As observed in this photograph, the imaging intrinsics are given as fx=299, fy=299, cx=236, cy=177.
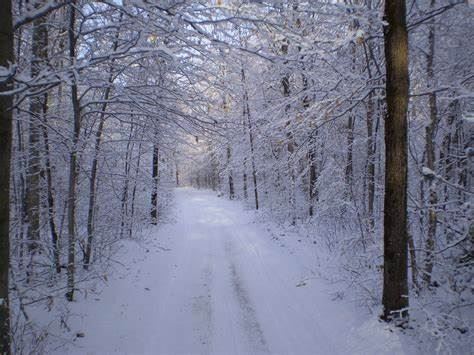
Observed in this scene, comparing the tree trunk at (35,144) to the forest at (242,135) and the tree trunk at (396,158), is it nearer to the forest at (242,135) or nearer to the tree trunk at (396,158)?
the forest at (242,135)

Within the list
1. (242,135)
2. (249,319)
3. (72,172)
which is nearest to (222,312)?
(249,319)

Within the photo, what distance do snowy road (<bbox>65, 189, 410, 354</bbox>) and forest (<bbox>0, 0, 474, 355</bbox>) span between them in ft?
0.15

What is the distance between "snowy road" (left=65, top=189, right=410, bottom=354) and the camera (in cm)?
480

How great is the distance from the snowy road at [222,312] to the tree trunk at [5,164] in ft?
5.56

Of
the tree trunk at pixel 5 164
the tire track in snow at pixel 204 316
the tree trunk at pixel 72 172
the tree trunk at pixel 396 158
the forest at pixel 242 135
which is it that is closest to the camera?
the tree trunk at pixel 5 164

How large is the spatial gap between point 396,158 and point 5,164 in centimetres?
525

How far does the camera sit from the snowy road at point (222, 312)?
4805 millimetres

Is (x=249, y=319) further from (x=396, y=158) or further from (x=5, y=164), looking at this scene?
(x=5, y=164)

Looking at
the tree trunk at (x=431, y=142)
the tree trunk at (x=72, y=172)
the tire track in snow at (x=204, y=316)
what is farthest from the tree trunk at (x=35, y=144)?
the tree trunk at (x=431, y=142)

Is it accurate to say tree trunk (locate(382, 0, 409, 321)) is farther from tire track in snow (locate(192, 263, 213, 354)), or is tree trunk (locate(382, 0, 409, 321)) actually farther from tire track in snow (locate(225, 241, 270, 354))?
tire track in snow (locate(192, 263, 213, 354))

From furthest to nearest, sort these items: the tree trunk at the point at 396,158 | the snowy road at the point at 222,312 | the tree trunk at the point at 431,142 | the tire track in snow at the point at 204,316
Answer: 1. the tree trunk at the point at 431,142
2. the tire track in snow at the point at 204,316
3. the snowy road at the point at 222,312
4. the tree trunk at the point at 396,158

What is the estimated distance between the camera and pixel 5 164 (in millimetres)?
3496

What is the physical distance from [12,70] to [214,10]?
7.42 ft

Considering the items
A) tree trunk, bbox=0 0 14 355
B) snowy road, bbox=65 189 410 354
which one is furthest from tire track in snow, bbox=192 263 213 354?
tree trunk, bbox=0 0 14 355
